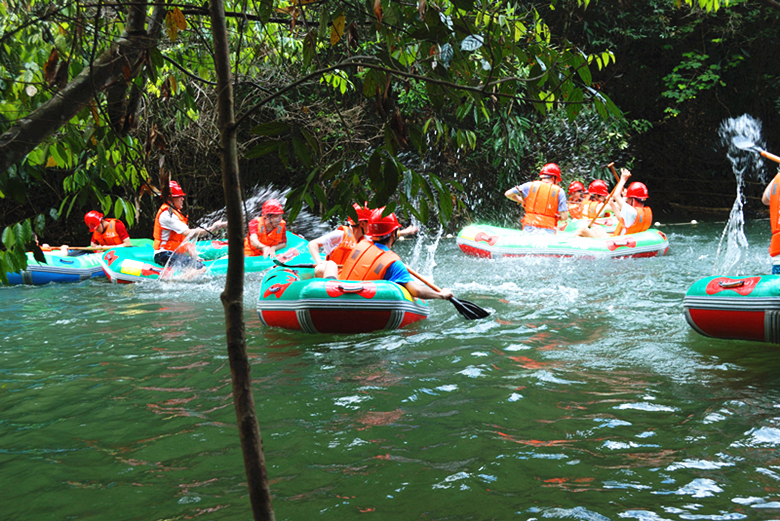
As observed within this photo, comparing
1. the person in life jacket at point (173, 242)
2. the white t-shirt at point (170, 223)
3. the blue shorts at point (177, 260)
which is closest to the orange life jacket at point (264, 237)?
the person in life jacket at point (173, 242)

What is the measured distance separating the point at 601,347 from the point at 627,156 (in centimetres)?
1324

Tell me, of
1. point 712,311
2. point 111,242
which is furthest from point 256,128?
point 111,242

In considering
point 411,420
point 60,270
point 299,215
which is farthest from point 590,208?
point 411,420

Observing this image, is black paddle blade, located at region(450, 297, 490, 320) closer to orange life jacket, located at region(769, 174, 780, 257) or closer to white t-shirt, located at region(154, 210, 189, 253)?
orange life jacket, located at region(769, 174, 780, 257)

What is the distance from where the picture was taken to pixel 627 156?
56.1 ft

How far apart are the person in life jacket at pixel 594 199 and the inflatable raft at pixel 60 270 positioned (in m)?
8.48

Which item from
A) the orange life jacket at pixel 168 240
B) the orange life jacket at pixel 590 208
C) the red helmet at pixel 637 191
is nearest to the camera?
the orange life jacket at pixel 168 240

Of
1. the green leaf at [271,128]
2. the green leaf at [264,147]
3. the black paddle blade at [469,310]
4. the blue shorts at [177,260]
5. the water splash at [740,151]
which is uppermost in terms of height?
the water splash at [740,151]

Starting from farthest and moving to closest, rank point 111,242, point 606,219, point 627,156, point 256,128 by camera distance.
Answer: point 627,156, point 606,219, point 111,242, point 256,128

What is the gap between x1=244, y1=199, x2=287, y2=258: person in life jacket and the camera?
31.5 feet

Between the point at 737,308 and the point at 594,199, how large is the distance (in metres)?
7.95

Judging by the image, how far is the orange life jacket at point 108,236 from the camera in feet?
35.9

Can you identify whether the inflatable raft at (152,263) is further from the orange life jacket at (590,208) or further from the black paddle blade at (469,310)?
the orange life jacket at (590,208)

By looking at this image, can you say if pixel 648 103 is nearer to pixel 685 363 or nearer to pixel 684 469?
pixel 685 363
